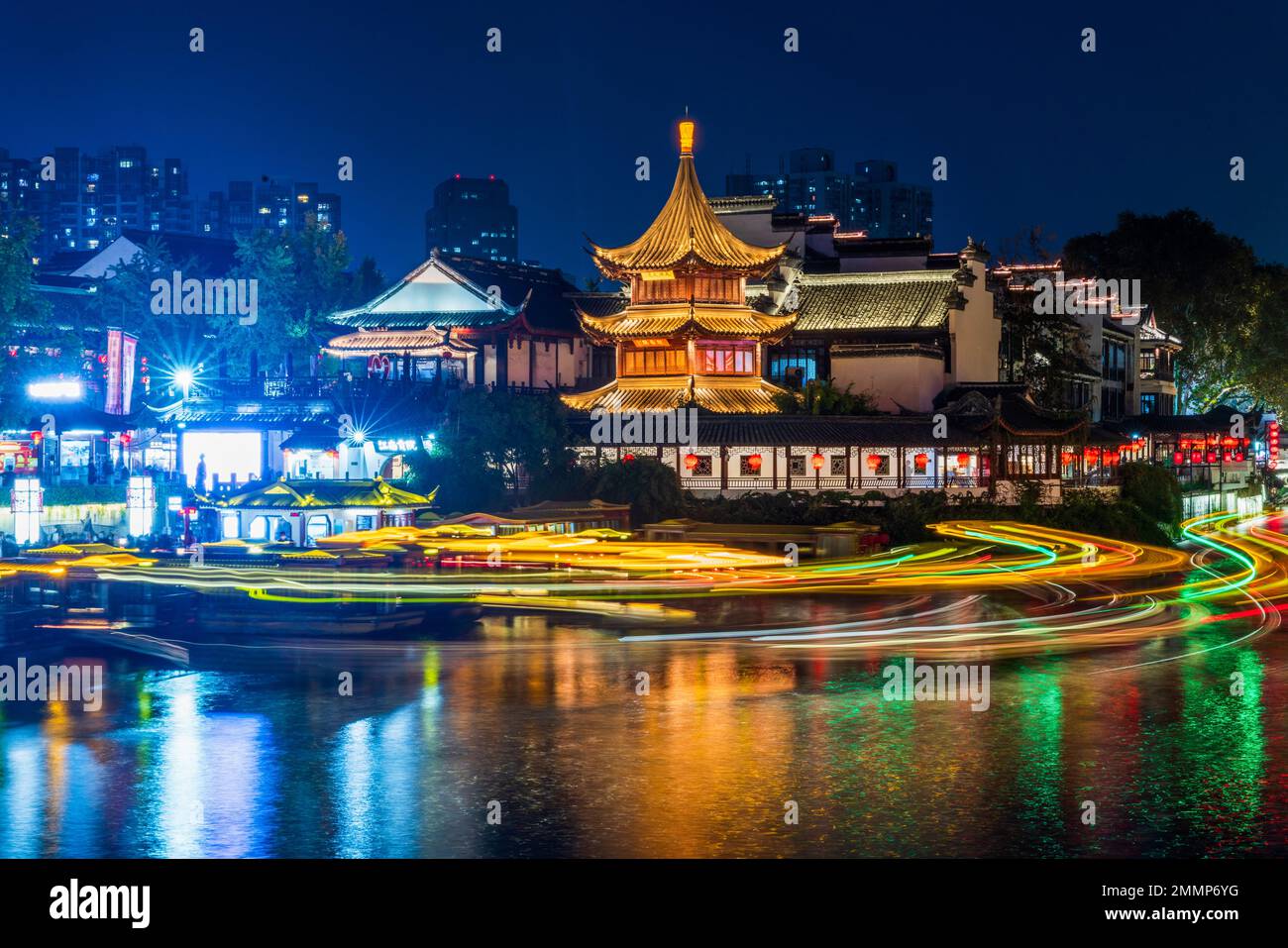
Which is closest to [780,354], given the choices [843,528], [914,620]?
[843,528]

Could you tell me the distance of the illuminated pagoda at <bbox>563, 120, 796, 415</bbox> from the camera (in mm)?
Result: 69375

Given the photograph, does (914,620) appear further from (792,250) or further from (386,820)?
(792,250)

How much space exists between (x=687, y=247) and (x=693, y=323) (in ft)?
13.4

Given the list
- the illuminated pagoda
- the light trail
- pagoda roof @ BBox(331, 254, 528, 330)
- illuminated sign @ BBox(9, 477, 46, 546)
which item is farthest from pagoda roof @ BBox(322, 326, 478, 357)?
the light trail

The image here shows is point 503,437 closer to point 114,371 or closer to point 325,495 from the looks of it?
point 325,495

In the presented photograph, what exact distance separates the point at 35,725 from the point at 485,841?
9364 mm

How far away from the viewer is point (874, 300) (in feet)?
249

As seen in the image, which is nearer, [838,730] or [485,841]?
[485,841]

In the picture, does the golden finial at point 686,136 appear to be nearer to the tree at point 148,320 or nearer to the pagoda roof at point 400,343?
the pagoda roof at point 400,343

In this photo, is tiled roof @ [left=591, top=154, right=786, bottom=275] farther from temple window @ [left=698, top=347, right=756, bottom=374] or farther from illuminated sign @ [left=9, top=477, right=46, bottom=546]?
illuminated sign @ [left=9, top=477, right=46, bottom=546]

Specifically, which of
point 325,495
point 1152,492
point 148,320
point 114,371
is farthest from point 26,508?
point 1152,492

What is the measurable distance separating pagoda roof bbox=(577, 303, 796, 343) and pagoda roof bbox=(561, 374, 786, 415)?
2070mm

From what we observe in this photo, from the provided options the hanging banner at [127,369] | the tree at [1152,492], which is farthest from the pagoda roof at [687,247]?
the hanging banner at [127,369]
